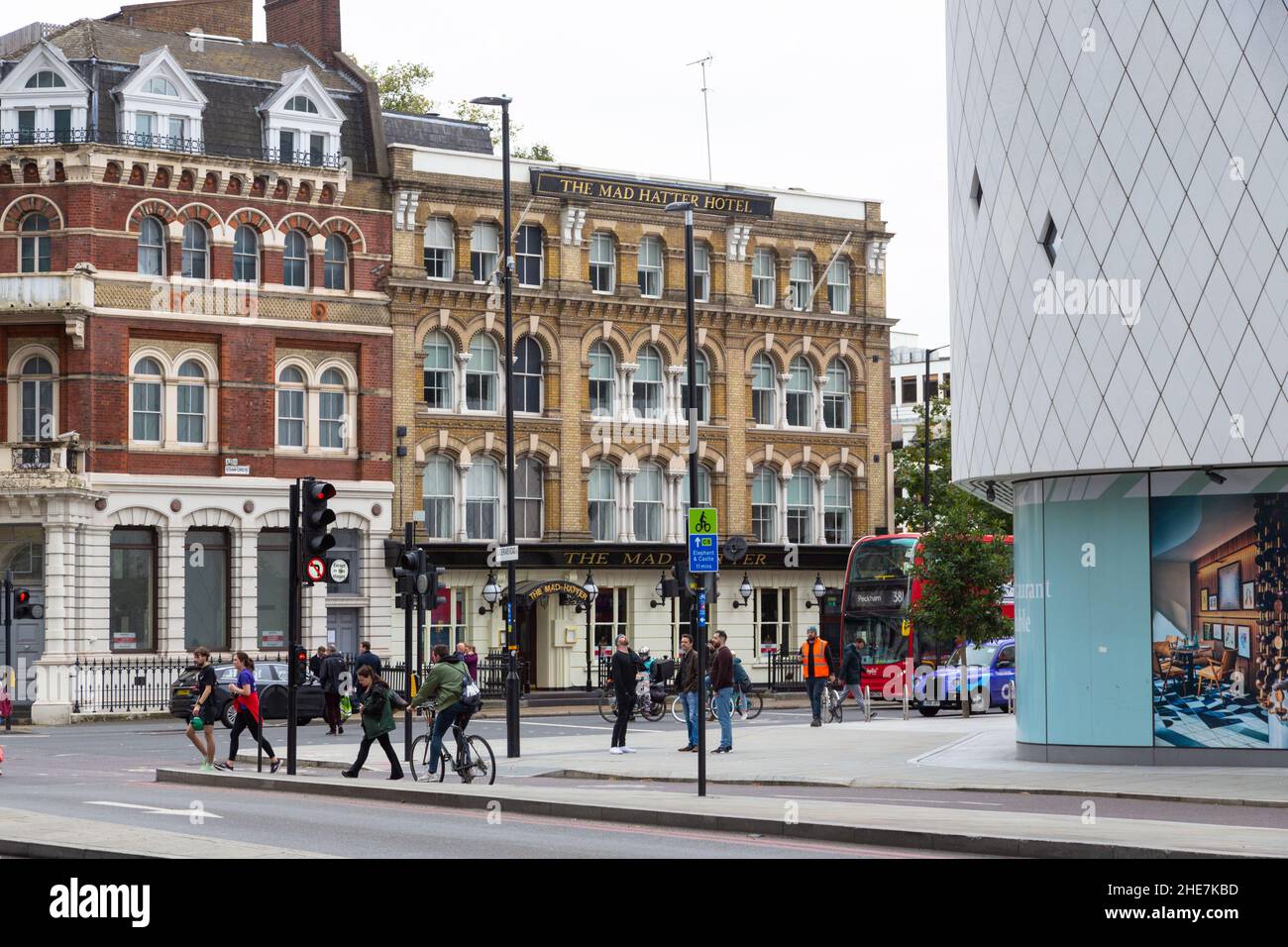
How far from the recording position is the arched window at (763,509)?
56625 millimetres

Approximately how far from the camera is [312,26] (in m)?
54.3

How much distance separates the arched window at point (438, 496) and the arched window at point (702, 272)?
927 cm

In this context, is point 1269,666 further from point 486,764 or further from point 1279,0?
point 486,764

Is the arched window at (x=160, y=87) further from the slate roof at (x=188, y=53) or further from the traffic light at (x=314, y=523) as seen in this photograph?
the traffic light at (x=314, y=523)

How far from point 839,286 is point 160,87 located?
2132cm

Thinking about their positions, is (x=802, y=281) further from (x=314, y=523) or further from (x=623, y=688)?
(x=314, y=523)

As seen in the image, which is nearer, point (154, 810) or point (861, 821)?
point (861, 821)

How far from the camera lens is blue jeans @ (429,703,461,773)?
22975 millimetres

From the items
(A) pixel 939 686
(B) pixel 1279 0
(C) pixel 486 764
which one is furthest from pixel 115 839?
(A) pixel 939 686

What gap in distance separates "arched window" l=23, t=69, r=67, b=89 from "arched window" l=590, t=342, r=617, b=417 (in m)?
15.8

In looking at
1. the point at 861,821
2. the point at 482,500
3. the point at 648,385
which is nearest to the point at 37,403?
the point at 482,500

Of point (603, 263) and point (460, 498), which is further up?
point (603, 263)

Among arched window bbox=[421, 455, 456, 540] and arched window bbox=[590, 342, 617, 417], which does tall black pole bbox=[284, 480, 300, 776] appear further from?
arched window bbox=[590, 342, 617, 417]
